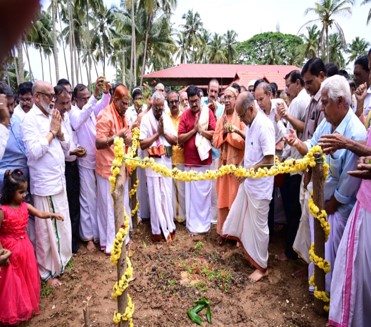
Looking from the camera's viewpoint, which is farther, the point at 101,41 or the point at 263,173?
the point at 101,41

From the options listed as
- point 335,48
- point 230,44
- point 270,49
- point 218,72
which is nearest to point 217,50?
point 230,44

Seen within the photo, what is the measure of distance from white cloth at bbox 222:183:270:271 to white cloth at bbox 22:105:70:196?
2.24 metres

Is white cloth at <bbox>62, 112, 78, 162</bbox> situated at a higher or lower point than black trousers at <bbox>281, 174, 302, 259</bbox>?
higher

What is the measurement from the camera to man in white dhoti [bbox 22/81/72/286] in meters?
3.63

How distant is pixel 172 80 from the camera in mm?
26078

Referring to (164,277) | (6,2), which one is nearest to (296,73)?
(164,277)

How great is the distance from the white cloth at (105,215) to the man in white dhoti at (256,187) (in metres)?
1.72

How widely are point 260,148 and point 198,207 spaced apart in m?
1.92

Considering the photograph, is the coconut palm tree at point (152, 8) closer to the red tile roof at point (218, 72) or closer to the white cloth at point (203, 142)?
the red tile roof at point (218, 72)

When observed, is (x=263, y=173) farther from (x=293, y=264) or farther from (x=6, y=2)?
(x=6, y=2)

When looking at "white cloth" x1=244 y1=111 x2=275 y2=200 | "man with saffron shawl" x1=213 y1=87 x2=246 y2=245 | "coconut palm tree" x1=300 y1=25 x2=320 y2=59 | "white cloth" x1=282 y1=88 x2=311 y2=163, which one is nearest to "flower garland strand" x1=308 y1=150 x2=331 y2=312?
"white cloth" x1=244 y1=111 x2=275 y2=200

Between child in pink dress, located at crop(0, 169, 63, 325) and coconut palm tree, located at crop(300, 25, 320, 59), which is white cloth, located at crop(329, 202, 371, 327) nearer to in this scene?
child in pink dress, located at crop(0, 169, 63, 325)

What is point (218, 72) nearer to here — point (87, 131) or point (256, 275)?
point (87, 131)

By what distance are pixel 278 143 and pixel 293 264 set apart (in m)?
1.74
